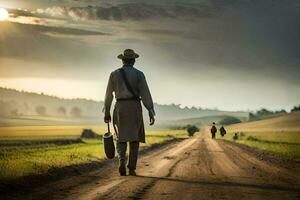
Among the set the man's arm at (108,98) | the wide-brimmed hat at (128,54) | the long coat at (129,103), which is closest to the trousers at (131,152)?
the long coat at (129,103)

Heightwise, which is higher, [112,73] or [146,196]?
[112,73]

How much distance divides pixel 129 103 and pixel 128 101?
6 centimetres

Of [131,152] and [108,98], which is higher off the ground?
[108,98]

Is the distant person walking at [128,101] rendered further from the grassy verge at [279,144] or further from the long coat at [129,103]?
the grassy verge at [279,144]

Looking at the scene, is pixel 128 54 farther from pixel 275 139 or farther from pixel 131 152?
pixel 275 139

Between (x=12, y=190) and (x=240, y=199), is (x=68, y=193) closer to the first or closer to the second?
(x=12, y=190)

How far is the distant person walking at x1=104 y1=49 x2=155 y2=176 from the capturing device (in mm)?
14719

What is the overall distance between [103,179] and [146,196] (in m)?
3.83

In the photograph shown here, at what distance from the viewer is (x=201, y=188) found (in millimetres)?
11438

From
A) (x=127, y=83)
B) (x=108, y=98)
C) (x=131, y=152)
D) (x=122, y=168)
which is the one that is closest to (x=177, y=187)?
(x=122, y=168)

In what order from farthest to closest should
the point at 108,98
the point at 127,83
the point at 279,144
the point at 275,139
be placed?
the point at 275,139 < the point at 279,144 < the point at 108,98 < the point at 127,83

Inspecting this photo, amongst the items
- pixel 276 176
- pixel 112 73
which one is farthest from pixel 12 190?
pixel 276 176

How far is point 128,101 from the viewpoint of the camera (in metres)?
14.8

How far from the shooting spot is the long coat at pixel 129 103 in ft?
48.4
